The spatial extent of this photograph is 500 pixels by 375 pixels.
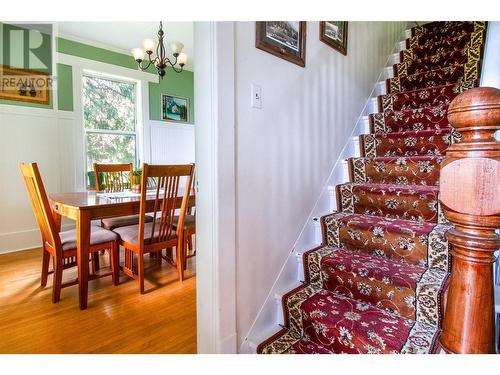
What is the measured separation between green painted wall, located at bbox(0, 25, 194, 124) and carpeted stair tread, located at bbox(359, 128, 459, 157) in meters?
3.32

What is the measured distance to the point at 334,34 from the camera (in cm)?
203

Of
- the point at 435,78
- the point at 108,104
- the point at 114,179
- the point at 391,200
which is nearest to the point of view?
the point at 391,200

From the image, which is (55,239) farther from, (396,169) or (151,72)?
(151,72)

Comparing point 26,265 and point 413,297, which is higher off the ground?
point 413,297

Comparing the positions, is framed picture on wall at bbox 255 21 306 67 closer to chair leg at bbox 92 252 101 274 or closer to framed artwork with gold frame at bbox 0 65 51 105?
chair leg at bbox 92 252 101 274

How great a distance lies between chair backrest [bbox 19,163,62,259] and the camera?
2.00m

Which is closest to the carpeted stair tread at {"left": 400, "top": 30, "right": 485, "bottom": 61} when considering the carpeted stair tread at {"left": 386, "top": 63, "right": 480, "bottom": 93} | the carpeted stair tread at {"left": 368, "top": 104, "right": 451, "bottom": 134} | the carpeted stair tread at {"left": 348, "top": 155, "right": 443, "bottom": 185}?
the carpeted stair tread at {"left": 386, "top": 63, "right": 480, "bottom": 93}

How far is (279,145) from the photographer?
158cm

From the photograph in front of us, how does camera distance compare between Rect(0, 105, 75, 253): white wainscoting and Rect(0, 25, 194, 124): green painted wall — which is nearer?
Rect(0, 105, 75, 253): white wainscoting

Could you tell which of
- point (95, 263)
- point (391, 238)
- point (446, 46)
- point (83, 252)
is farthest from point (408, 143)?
point (95, 263)

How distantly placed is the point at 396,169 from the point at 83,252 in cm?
222
